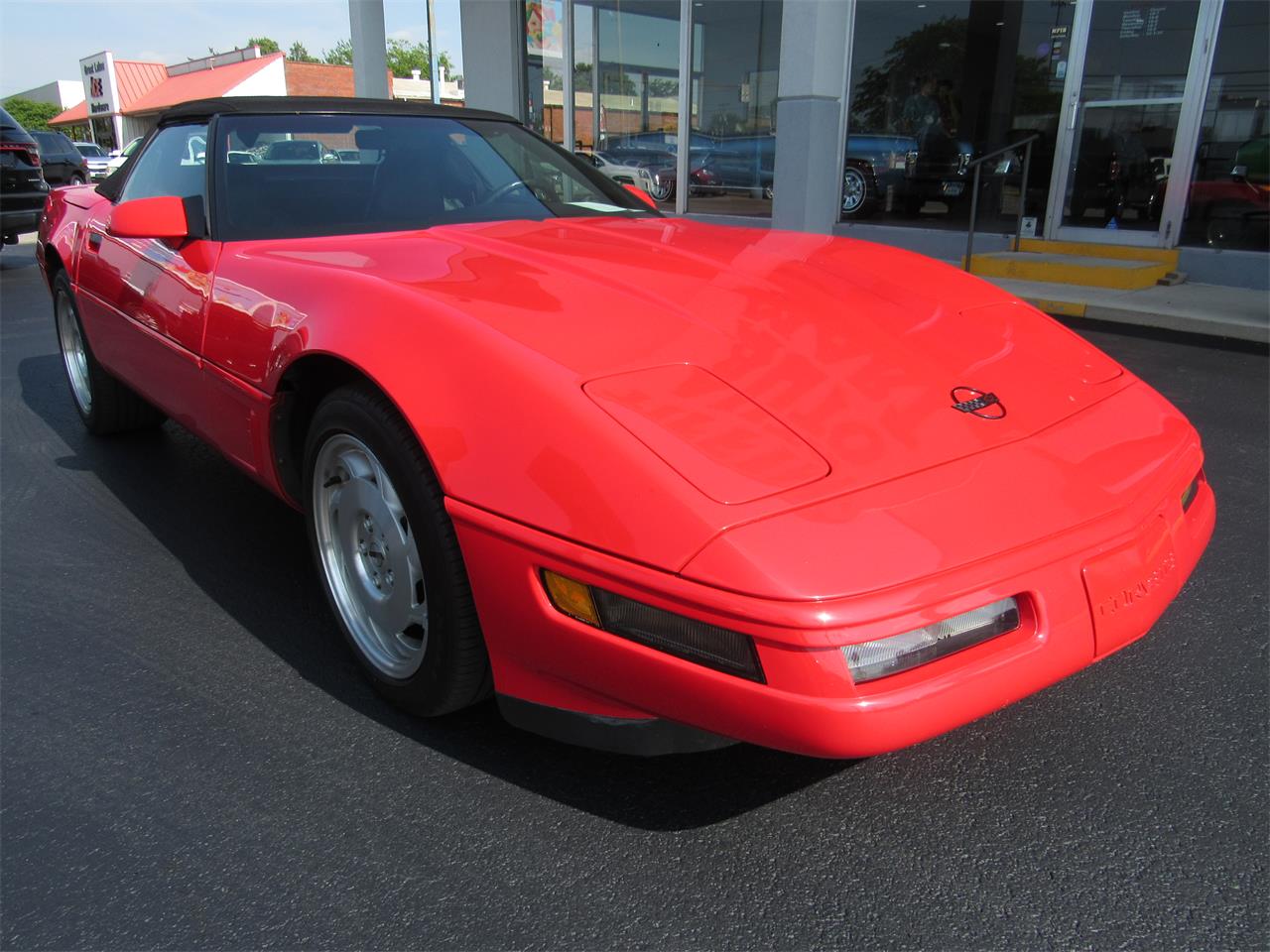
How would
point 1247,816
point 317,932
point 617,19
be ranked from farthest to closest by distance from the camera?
point 617,19
point 1247,816
point 317,932

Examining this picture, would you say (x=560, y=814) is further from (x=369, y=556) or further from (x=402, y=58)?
(x=402, y=58)

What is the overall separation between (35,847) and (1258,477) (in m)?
4.03

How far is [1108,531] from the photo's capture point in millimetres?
1673

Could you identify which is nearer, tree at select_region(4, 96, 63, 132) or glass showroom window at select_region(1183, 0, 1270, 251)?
glass showroom window at select_region(1183, 0, 1270, 251)

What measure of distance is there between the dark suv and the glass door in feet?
35.3

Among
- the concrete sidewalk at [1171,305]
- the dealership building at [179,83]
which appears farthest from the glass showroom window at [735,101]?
the dealership building at [179,83]

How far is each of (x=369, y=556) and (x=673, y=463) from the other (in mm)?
957

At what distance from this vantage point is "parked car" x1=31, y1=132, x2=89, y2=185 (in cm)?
1817

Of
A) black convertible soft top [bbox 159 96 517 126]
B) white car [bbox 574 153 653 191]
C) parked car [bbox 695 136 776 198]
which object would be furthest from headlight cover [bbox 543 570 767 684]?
white car [bbox 574 153 653 191]

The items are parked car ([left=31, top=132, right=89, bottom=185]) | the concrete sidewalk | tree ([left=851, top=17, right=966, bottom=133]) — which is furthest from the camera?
parked car ([left=31, top=132, right=89, bottom=185])

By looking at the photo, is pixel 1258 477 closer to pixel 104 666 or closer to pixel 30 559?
pixel 104 666

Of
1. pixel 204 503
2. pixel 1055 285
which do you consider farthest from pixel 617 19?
pixel 204 503

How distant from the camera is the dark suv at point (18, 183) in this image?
32.4ft

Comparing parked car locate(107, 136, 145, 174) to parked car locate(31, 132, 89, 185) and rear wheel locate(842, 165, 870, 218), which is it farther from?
rear wheel locate(842, 165, 870, 218)
